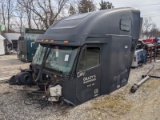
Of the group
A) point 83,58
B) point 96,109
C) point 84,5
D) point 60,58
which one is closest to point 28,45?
point 60,58

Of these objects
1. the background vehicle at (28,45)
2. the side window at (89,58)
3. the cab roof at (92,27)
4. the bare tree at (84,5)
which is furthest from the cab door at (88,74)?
the bare tree at (84,5)

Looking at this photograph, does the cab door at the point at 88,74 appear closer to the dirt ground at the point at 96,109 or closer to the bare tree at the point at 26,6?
the dirt ground at the point at 96,109

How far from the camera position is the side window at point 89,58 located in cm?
513

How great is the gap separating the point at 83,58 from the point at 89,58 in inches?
10.8

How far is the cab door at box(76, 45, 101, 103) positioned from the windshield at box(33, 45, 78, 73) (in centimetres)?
24

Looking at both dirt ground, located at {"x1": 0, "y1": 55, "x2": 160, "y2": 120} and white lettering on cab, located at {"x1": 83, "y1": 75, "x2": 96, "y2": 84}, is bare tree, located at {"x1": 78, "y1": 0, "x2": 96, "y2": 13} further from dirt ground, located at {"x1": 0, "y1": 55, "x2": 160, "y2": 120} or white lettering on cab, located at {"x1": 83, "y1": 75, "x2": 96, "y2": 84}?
white lettering on cab, located at {"x1": 83, "y1": 75, "x2": 96, "y2": 84}

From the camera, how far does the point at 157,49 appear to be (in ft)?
46.6

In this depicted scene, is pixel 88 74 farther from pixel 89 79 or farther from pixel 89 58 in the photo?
pixel 89 58

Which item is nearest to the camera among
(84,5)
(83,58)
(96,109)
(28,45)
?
(83,58)

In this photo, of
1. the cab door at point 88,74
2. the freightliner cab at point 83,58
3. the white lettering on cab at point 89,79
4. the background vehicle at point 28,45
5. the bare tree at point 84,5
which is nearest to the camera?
the freightliner cab at point 83,58

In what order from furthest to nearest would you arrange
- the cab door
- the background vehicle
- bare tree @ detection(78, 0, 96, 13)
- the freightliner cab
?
bare tree @ detection(78, 0, 96, 13) → the background vehicle → the cab door → the freightliner cab

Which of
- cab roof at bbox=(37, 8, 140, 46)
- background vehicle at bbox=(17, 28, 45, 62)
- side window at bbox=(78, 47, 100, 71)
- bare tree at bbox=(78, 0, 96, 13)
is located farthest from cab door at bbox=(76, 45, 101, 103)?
bare tree at bbox=(78, 0, 96, 13)

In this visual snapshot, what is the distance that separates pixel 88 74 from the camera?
17.5 ft

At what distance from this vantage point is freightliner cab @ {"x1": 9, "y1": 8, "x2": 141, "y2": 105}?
16.4ft
